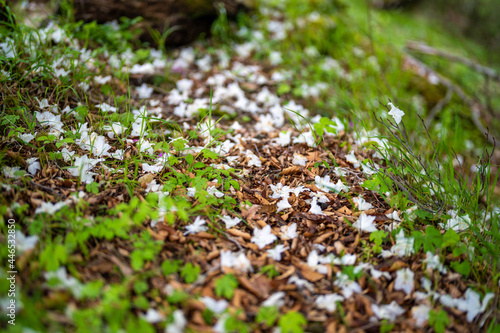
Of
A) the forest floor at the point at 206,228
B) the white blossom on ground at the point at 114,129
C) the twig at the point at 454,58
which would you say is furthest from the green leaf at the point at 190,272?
the twig at the point at 454,58

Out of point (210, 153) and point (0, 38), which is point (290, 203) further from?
point (0, 38)

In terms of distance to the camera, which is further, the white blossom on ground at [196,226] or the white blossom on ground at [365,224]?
the white blossom on ground at [365,224]

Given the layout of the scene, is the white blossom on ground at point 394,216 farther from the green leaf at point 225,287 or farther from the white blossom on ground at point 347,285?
the green leaf at point 225,287

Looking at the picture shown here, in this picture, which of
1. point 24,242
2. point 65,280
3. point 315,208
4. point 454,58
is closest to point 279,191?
point 315,208

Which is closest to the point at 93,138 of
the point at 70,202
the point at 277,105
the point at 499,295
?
the point at 70,202

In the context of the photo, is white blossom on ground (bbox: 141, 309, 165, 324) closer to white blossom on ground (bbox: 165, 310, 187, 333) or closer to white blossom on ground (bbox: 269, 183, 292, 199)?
white blossom on ground (bbox: 165, 310, 187, 333)

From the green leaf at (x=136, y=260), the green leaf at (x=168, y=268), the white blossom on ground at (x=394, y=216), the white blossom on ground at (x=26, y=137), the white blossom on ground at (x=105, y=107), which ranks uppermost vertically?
the white blossom on ground at (x=26, y=137)
